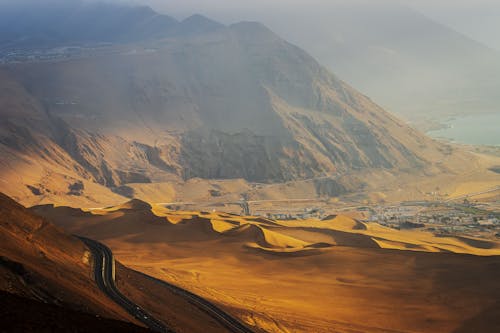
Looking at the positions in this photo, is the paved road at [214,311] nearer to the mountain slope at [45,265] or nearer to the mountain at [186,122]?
the mountain slope at [45,265]

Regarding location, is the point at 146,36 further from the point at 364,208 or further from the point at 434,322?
the point at 434,322

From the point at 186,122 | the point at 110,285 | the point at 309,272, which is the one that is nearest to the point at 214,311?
the point at 110,285

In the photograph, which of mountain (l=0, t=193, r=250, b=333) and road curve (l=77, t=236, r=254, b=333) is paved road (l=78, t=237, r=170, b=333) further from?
mountain (l=0, t=193, r=250, b=333)

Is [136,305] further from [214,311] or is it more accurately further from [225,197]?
[225,197]

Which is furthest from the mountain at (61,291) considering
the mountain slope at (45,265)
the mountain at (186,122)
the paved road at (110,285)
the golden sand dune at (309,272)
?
the mountain at (186,122)

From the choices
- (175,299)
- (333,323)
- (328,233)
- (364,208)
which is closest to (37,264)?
(175,299)

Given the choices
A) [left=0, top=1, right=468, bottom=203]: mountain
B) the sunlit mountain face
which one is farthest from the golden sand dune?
[left=0, top=1, right=468, bottom=203]: mountain
